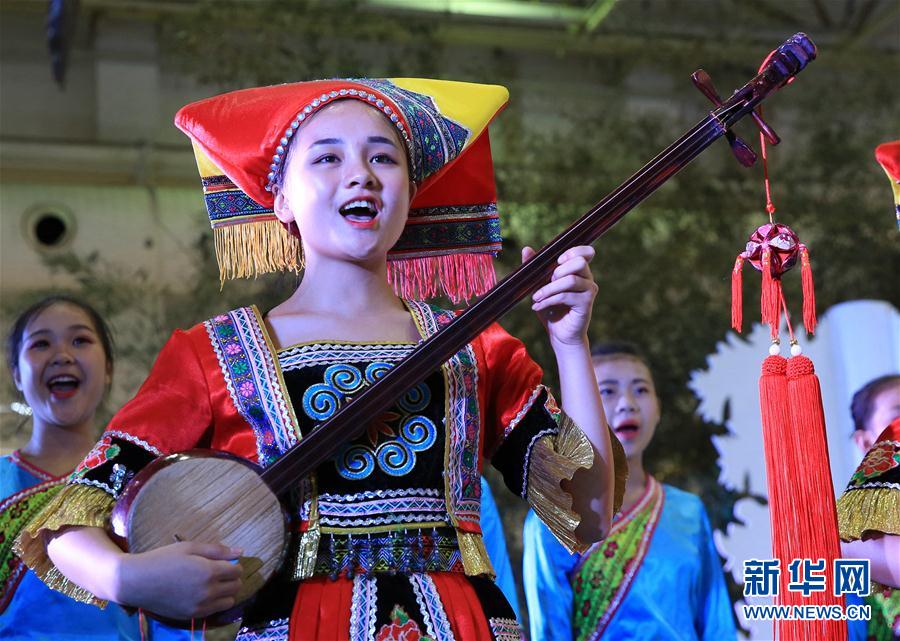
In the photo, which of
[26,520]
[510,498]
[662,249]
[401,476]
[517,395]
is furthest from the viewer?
[662,249]

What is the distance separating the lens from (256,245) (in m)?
1.88

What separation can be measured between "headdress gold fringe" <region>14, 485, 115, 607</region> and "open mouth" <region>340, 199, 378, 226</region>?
0.48m

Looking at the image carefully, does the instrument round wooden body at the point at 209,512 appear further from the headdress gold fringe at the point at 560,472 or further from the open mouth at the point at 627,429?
the open mouth at the point at 627,429

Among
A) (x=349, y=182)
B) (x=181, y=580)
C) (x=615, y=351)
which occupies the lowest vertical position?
(x=181, y=580)

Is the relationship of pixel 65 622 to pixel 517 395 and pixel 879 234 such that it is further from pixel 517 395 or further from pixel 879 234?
pixel 879 234

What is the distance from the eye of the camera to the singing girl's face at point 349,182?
66.6 inches

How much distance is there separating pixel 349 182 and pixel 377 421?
0.32 meters

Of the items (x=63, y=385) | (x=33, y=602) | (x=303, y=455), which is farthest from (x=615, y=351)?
(x=303, y=455)

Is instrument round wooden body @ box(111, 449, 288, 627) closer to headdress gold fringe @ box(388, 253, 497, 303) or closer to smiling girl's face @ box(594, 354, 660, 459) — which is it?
headdress gold fringe @ box(388, 253, 497, 303)

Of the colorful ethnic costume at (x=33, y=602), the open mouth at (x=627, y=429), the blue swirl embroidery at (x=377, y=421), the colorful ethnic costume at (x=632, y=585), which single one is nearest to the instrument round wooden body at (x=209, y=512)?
the blue swirl embroidery at (x=377, y=421)

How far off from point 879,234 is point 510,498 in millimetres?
2582

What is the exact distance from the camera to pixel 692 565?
11.0ft

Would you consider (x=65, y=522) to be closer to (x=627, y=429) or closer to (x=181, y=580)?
(x=181, y=580)

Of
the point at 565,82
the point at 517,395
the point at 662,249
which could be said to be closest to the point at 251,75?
the point at 565,82
